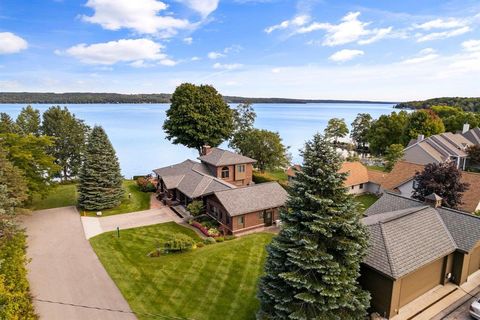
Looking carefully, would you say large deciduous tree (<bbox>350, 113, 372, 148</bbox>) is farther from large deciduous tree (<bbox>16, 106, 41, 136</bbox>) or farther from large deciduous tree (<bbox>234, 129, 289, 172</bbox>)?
large deciduous tree (<bbox>16, 106, 41, 136</bbox>)

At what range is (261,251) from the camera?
19812 millimetres

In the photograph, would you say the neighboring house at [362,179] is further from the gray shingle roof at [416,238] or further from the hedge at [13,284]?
the hedge at [13,284]

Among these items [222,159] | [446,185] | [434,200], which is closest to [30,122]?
[222,159]

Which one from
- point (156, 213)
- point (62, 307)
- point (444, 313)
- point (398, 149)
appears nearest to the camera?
point (444, 313)

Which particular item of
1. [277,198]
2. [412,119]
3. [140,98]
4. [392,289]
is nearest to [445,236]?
[392,289]

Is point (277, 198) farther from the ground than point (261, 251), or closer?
farther from the ground

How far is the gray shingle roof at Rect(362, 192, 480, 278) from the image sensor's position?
41.3 feet

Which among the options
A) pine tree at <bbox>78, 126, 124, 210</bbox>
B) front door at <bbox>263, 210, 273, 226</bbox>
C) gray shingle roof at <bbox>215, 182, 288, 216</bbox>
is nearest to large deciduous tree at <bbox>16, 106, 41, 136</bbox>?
pine tree at <bbox>78, 126, 124, 210</bbox>

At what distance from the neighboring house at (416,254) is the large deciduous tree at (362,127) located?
50903mm

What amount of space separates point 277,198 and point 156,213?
37.9ft

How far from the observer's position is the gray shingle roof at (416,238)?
12.6 m

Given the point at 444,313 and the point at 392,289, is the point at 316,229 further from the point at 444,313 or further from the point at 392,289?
the point at 444,313

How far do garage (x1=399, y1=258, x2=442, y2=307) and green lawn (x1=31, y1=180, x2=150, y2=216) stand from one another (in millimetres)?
23036

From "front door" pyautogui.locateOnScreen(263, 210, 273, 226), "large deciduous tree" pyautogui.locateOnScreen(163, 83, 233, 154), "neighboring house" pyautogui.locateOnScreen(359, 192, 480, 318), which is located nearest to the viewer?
"neighboring house" pyautogui.locateOnScreen(359, 192, 480, 318)
